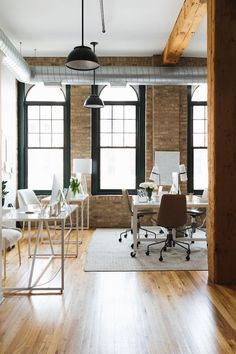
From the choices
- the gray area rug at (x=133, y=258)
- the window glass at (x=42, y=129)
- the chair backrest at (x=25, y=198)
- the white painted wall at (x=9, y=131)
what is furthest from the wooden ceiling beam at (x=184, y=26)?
the chair backrest at (x=25, y=198)

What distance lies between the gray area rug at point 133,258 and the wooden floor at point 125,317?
1.37 feet

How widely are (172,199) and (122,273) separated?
1.38 m

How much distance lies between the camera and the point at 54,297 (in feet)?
13.1

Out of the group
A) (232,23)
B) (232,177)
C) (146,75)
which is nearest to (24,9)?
(146,75)

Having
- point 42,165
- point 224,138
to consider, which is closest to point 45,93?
point 42,165

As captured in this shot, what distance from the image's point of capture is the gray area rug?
5160mm

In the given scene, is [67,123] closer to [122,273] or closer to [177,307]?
[122,273]

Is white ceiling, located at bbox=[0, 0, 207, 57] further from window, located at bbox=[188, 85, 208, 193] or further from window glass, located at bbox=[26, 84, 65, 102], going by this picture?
window, located at bbox=[188, 85, 208, 193]

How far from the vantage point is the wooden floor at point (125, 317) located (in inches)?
113

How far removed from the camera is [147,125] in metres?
8.93

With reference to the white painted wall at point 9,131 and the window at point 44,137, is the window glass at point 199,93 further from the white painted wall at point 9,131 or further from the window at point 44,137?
the white painted wall at point 9,131

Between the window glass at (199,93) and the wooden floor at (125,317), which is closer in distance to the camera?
the wooden floor at (125,317)

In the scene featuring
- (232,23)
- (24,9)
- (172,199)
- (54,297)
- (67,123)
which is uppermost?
(24,9)

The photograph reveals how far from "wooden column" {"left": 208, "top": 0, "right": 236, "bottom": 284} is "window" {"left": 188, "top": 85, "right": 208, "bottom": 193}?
15.1 feet
